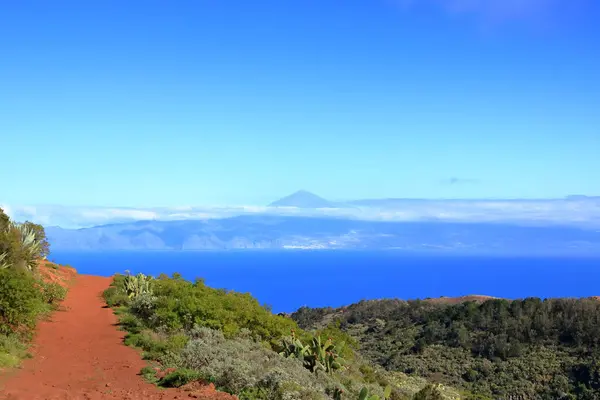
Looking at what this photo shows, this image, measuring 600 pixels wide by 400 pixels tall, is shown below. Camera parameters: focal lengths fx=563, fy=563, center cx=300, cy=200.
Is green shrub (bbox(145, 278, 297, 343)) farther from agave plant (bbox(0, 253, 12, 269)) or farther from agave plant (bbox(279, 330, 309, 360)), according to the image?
agave plant (bbox(0, 253, 12, 269))

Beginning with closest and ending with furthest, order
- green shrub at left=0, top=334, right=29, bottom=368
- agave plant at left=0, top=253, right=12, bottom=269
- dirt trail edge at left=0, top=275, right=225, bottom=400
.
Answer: dirt trail edge at left=0, top=275, right=225, bottom=400
green shrub at left=0, top=334, right=29, bottom=368
agave plant at left=0, top=253, right=12, bottom=269

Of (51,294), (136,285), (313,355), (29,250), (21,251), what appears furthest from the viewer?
(136,285)

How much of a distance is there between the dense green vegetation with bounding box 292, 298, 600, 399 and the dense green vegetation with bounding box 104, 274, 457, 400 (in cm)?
1196

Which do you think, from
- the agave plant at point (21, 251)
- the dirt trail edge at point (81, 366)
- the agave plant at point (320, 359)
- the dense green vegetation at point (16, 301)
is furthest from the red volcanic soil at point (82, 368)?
the agave plant at point (320, 359)

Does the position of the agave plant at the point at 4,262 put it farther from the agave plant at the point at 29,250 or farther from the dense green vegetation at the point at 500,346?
the dense green vegetation at the point at 500,346

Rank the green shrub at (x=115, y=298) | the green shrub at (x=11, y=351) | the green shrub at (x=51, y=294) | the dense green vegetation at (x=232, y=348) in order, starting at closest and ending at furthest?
1. the dense green vegetation at (x=232, y=348)
2. the green shrub at (x=11, y=351)
3. the green shrub at (x=51, y=294)
4. the green shrub at (x=115, y=298)

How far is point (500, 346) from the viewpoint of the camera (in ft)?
116

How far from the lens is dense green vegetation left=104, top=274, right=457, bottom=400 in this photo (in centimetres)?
1345

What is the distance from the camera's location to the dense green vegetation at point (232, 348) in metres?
13.4

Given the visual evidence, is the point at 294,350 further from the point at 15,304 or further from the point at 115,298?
the point at 115,298

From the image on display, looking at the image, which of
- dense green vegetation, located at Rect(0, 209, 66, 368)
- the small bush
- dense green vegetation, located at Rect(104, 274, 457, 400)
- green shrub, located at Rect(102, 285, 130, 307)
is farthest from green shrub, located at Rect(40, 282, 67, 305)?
the small bush

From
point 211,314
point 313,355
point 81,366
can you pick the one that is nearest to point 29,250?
point 211,314

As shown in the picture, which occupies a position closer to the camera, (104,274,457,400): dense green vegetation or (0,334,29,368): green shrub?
(104,274,457,400): dense green vegetation

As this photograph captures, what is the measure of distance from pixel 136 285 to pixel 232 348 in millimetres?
10234
